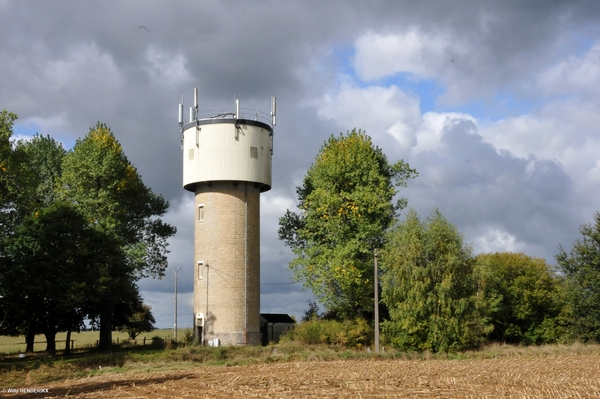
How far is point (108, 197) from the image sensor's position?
171 ft

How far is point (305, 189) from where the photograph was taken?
5762cm

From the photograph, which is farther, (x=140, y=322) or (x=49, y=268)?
(x=140, y=322)

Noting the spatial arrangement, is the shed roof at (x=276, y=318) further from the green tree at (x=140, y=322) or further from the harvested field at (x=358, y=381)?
the harvested field at (x=358, y=381)

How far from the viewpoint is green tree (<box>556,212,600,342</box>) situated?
47781mm

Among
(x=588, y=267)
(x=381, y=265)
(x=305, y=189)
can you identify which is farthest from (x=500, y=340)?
(x=305, y=189)

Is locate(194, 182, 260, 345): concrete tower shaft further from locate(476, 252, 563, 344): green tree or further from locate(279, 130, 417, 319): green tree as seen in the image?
locate(476, 252, 563, 344): green tree

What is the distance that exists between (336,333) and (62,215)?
2030 centimetres

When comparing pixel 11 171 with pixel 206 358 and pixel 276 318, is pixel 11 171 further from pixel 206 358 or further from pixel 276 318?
pixel 276 318

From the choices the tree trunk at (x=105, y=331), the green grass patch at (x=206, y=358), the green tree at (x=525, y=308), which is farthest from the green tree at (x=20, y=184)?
the green tree at (x=525, y=308)

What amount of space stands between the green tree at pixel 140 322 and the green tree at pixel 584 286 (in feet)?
109

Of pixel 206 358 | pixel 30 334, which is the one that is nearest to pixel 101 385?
pixel 206 358

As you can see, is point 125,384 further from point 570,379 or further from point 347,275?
point 347,275

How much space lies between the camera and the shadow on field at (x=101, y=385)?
80.8 ft

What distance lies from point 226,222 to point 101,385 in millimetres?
21972
